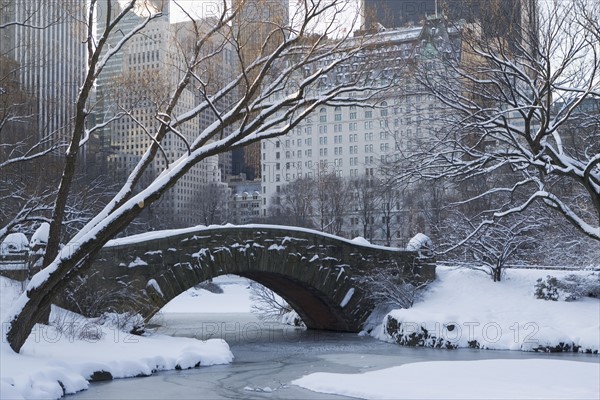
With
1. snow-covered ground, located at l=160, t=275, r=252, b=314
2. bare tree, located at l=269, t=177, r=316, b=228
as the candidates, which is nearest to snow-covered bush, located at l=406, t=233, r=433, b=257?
snow-covered ground, located at l=160, t=275, r=252, b=314

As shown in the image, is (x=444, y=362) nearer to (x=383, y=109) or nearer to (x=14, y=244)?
(x=383, y=109)

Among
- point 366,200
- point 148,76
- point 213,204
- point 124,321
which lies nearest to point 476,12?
point 148,76

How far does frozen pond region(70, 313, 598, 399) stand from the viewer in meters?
14.3

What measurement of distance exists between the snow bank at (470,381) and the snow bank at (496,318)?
532 centimetres

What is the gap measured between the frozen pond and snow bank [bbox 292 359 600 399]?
0.76 m

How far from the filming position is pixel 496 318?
936 inches

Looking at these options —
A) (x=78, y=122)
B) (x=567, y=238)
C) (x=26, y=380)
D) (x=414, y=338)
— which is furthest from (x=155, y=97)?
(x=567, y=238)

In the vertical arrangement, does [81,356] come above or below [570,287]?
below

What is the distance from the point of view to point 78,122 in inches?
529

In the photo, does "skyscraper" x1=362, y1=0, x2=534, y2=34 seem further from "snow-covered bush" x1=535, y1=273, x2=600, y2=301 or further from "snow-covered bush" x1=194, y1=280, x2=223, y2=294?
"snow-covered bush" x1=194, y1=280, x2=223, y2=294

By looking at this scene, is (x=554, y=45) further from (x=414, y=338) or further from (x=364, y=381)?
(x=414, y=338)

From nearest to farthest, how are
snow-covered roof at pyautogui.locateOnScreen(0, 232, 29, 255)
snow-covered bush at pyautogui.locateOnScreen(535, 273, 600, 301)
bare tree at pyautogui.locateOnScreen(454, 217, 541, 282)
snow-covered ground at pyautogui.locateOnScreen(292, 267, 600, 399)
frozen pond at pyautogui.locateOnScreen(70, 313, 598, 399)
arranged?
snow-covered ground at pyautogui.locateOnScreen(292, 267, 600, 399), frozen pond at pyautogui.locateOnScreen(70, 313, 598, 399), snow-covered roof at pyautogui.locateOnScreen(0, 232, 29, 255), snow-covered bush at pyautogui.locateOnScreen(535, 273, 600, 301), bare tree at pyautogui.locateOnScreen(454, 217, 541, 282)

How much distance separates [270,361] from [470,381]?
6.46 metres

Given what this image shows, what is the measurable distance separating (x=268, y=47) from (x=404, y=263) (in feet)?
48.4
